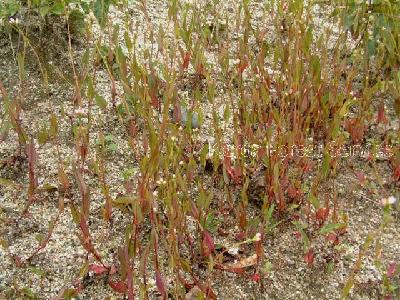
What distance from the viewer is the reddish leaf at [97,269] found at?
2.01 m

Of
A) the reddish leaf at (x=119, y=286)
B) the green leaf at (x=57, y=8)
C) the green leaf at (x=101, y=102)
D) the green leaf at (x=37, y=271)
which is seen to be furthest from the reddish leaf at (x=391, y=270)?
the green leaf at (x=57, y=8)

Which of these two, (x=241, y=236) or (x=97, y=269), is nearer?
(x=97, y=269)

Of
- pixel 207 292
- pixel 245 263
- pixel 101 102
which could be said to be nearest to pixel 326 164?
pixel 245 263

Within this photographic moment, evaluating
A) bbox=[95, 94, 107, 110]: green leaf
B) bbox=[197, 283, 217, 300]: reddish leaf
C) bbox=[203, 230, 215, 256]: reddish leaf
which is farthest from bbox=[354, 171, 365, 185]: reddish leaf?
bbox=[95, 94, 107, 110]: green leaf

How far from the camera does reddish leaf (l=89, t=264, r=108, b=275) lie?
2010mm

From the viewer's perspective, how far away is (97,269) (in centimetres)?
201

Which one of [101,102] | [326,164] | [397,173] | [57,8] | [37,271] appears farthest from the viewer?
[57,8]

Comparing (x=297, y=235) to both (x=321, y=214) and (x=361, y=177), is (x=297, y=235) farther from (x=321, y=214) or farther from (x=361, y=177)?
(x=361, y=177)

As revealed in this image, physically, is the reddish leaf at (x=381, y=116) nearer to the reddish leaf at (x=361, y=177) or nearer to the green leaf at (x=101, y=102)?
the reddish leaf at (x=361, y=177)

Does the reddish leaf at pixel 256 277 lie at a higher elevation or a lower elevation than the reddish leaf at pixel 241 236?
lower

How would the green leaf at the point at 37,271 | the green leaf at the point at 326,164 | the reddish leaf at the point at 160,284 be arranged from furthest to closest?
the green leaf at the point at 326,164 → the green leaf at the point at 37,271 → the reddish leaf at the point at 160,284

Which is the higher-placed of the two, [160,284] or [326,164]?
[326,164]

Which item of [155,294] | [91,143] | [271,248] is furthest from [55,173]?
[271,248]

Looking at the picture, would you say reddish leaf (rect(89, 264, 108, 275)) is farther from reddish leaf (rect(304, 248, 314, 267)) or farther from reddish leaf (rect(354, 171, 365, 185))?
reddish leaf (rect(354, 171, 365, 185))
